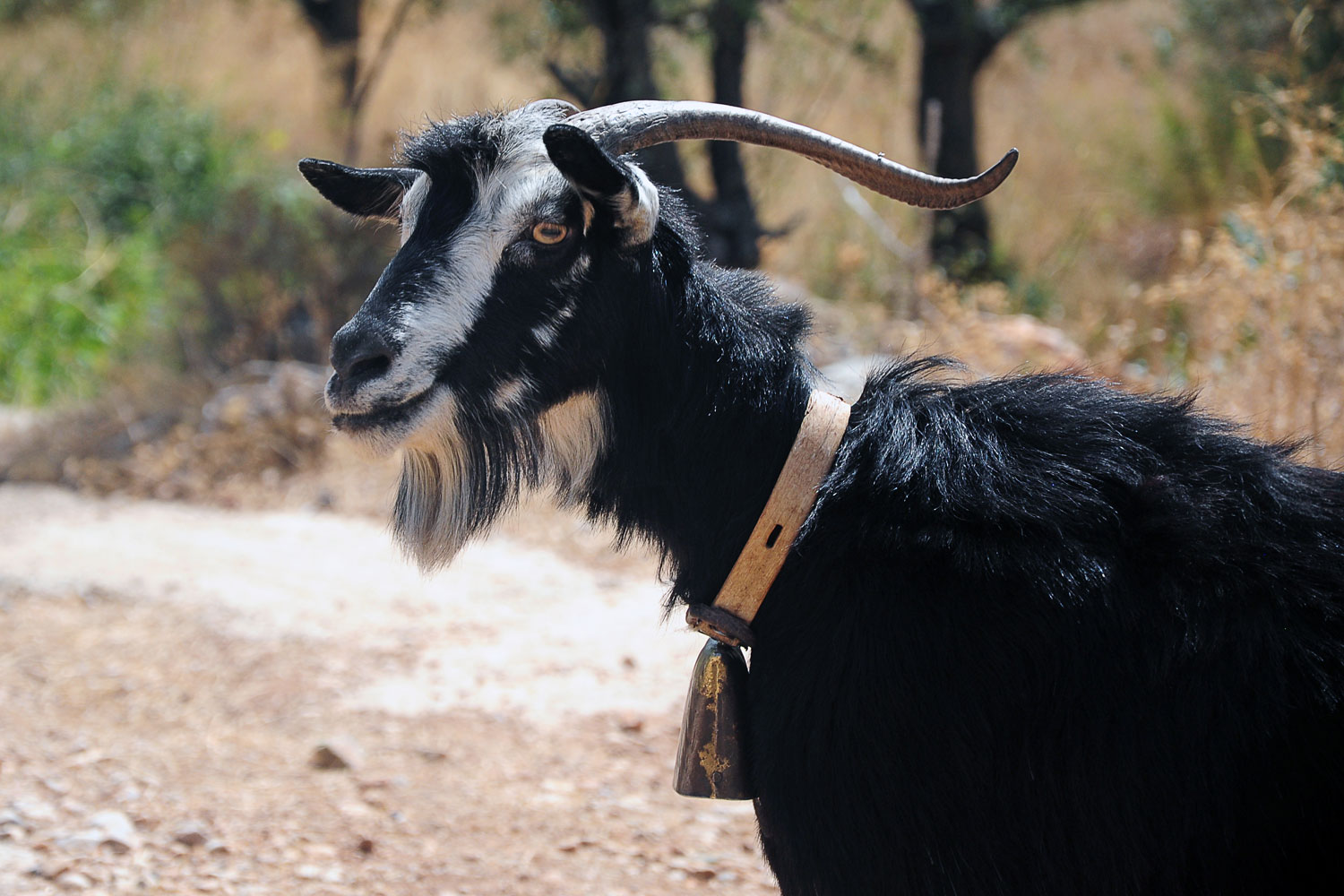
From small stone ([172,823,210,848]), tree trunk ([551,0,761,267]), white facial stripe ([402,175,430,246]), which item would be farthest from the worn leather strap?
tree trunk ([551,0,761,267])

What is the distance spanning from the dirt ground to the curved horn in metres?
2.01

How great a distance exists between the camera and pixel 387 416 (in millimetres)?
2217

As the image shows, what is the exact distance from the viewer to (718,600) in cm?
222

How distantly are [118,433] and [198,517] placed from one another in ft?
4.89

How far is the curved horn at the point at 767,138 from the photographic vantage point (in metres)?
2.32

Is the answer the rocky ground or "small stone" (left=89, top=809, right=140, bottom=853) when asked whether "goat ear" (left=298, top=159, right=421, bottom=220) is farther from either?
"small stone" (left=89, top=809, right=140, bottom=853)

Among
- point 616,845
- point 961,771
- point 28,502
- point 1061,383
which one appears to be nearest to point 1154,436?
point 1061,383

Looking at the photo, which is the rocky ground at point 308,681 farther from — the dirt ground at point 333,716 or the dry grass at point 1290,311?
the dry grass at point 1290,311

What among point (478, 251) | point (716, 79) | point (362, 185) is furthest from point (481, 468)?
point (716, 79)

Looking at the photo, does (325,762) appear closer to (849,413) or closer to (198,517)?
(849,413)

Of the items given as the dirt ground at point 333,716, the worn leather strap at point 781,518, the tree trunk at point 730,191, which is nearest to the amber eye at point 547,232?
the worn leather strap at point 781,518

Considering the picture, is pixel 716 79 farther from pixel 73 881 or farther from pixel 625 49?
pixel 73 881

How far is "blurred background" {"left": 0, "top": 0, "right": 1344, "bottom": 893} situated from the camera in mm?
3602

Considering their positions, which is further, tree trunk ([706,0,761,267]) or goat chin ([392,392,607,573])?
tree trunk ([706,0,761,267])
